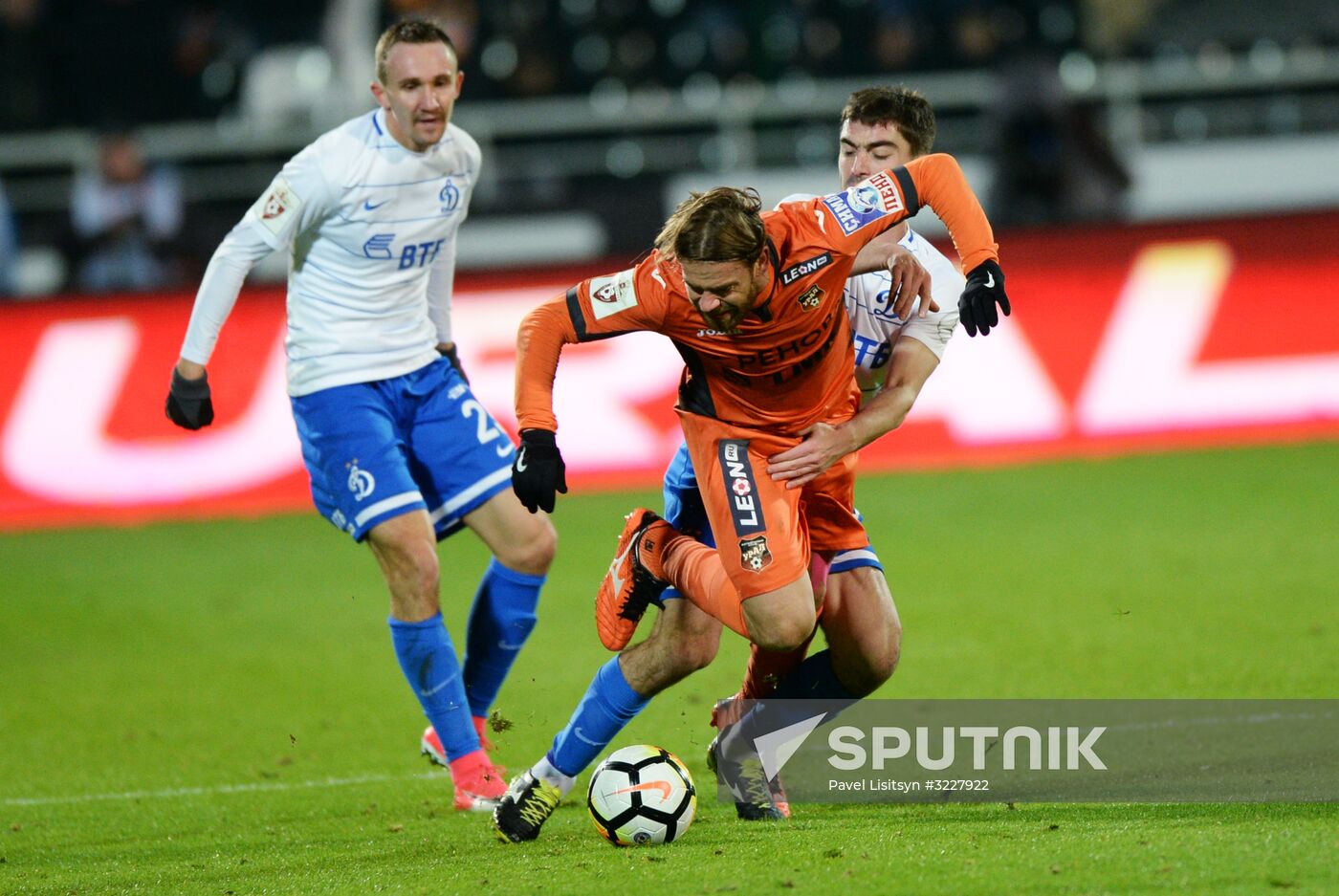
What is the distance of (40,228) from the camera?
46.8ft

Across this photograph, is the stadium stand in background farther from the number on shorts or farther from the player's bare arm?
the player's bare arm

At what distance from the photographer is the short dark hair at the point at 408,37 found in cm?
616

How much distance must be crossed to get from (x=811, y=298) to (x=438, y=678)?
6.24ft

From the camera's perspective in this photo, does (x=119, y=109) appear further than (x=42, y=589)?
Yes

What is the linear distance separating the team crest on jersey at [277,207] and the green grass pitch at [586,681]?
77.1 inches

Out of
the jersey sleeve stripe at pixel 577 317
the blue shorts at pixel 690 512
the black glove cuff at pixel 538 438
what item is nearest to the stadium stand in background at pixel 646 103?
the blue shorts at pixel 690 512

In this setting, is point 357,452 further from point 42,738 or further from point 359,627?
point 359,627

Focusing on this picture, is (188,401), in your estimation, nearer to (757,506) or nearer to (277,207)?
(277,207)

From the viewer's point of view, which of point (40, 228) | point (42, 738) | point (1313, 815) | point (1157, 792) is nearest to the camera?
point (1313, 815)

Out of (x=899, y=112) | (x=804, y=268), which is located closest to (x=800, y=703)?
(x=804, y=268)

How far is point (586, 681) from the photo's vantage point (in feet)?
25.1

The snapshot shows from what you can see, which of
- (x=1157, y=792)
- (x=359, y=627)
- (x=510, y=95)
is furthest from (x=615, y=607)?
(x=510, y=95)

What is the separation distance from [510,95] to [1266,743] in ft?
34.0

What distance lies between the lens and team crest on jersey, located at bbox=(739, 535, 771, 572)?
16.5 ft
